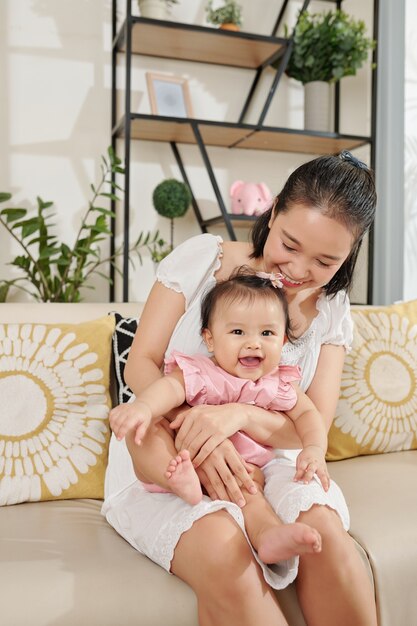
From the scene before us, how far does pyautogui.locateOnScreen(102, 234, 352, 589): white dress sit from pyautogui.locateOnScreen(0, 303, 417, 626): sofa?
56mm

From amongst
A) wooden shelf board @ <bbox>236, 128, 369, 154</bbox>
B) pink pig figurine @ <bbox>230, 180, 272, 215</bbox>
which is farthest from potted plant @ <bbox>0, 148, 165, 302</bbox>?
wooden shelf board @ <bbox>236, 128, 369, 154</bbox>

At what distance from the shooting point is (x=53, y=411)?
1552 mm

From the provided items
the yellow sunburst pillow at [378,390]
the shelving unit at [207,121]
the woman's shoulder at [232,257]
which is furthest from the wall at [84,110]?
the woman's shoulder at [232,257]

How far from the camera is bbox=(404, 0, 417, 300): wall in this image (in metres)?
3.00

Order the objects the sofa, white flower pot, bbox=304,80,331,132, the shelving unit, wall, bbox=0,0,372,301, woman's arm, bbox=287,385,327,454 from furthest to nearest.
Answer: white flower pot, bbox=304,80,331,132 → wall, bbox=0,0,372,301 → the shelving unit → woman's arm, bbox=287,385,327,454 → the sofa

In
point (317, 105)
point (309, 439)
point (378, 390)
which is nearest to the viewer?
point (309, 439)

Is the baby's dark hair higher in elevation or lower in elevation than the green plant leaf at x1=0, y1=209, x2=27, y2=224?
lower

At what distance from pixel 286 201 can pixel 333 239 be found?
14 centimetres

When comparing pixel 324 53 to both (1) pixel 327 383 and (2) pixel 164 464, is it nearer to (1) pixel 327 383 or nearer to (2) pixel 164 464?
(1) pixel 327 383

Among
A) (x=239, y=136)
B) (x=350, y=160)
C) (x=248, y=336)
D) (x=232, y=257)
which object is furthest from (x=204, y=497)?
(x=239, y=136)

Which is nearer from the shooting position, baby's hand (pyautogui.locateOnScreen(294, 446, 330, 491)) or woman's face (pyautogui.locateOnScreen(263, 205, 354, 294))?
baby's hand (pyautogui.locateOnScreen(294, 446, 330, 491))

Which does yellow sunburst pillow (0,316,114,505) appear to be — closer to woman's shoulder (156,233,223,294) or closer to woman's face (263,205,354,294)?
woman's shoulder (156,233,223,294)

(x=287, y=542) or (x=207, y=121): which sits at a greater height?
(x=207, y=121)

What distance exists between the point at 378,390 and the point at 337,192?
2.49 ft
